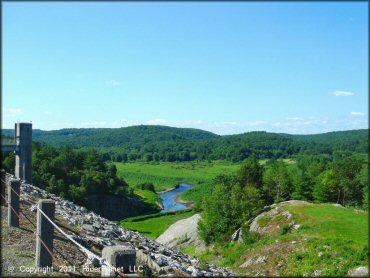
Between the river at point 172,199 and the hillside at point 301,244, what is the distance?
146 feet

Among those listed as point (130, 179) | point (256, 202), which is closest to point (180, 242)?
point (256, 202)

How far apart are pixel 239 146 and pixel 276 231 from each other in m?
154

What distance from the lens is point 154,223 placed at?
206ft

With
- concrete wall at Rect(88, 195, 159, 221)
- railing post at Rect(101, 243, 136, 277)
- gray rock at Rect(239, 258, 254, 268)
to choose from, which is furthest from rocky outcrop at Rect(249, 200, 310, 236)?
concrete wall at Rect(88, 195, 159, 221)

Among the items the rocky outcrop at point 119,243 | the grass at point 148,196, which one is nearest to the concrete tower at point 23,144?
the rocky outcrop at point 119,243

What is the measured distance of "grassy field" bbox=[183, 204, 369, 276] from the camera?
20.7m

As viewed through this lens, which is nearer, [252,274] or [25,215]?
[25,215]

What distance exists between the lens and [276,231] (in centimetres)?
3278

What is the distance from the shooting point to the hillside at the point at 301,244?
20.9m

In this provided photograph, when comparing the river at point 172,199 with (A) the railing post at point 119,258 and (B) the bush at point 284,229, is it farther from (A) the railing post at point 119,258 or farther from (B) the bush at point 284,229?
(A) the railing post at point 119,258

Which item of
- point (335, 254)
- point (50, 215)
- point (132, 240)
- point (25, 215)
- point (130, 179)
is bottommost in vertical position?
point (130, 179)

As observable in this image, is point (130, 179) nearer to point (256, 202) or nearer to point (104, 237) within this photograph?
point (256, 202)

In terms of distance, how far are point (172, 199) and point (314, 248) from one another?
246 feet

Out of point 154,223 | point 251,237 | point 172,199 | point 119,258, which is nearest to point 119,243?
point 119,258
